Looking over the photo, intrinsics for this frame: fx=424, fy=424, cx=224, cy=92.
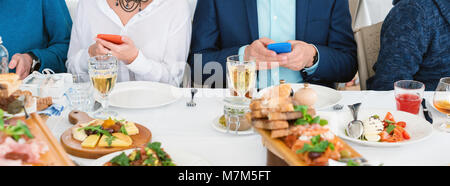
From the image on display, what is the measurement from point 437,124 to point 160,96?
3.13 ft

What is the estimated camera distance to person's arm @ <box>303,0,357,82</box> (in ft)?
6.83

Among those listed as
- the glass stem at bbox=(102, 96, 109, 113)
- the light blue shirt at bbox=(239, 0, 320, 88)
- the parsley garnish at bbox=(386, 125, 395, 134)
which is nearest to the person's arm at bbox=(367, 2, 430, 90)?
the light blue shirt at bbox=(239, 0, 320, 88)

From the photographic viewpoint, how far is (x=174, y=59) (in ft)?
7.02

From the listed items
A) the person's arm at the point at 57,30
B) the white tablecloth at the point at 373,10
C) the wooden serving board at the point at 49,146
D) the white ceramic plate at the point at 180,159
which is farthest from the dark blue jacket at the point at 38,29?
the white tablecloth at the point at 373,10

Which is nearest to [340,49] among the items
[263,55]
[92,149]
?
[263,55]

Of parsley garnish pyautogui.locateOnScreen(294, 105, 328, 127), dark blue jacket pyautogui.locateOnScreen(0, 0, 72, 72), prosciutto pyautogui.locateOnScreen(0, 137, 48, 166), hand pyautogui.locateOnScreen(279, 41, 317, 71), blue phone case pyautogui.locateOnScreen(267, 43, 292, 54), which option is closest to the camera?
prosciutto pyautogui.locateOnScreen(0, 137, 48, 166)

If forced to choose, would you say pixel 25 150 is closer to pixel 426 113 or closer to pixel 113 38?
pixel 113 38

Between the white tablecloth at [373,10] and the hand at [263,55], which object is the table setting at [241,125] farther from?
the white tablecloth at [373,10]

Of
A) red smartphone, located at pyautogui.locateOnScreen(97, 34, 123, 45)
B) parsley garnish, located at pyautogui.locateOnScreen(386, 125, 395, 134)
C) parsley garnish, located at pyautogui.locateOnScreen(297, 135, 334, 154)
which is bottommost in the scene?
parsley garnish, located at pyautogui.locateOnScreen(386, 125, 395, 134)

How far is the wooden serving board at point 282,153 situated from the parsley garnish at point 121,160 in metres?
0.32

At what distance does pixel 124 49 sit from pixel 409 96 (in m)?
1.11

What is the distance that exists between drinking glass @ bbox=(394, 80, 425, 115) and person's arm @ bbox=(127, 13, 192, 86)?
1038mm

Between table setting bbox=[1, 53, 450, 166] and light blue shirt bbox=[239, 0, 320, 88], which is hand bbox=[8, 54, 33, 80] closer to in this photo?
table setting bbox=[1, 53, 450, 166]
